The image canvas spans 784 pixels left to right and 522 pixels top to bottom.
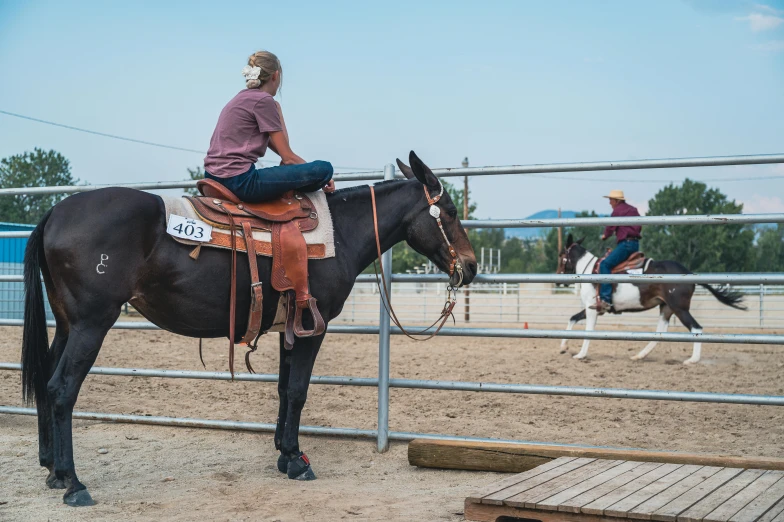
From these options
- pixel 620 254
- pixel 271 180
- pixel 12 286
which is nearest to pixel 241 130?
pixel 271 180

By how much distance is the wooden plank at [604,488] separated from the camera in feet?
9.60

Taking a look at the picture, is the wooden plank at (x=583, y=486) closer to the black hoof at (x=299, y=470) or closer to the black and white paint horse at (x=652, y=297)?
the black hoof at (x=299, y=470)

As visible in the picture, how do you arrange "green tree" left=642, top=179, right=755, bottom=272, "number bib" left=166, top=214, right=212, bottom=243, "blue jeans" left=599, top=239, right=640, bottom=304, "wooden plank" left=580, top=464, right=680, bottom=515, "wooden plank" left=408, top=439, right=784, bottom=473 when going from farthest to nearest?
"green tree" left=642, top=179, right=755, bottom=272 → "blue jeans" left=599, top=239, right=640, bottom=304 → "wooden plank" left=408, top=439, right=784, bottom=473 → "number bib" left=166, top=214, right=212, bottom=243 → "wooden plank" left=580, top=464, right=680, bottom=515

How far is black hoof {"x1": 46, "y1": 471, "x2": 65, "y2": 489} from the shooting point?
3.73 metres

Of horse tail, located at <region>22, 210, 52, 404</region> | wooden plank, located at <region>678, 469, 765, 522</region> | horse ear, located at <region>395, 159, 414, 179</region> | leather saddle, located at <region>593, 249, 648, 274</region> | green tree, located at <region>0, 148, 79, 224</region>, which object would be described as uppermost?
green tree, located at <region>0, 148, 79, 224</region>

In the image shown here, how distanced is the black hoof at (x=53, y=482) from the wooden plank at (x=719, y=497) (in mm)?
2978

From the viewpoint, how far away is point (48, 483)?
12.5 feet

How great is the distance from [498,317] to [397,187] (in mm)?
20445

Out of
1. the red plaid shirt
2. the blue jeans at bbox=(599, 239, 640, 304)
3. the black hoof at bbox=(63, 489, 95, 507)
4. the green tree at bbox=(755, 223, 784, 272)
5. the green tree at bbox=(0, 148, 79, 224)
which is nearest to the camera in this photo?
the black hoof at bbox=(63, 489, 95, 507)

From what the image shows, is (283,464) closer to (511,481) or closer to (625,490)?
(511,481)

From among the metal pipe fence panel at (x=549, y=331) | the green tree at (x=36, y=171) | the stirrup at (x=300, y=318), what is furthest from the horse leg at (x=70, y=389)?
the green tree at (x=36, y=171)

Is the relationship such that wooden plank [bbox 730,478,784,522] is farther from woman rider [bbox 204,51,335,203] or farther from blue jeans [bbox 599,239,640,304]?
blue jeans [bbox 599,239,640,304]

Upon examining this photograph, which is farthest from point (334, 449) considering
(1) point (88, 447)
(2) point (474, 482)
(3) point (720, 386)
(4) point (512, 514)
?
(3) point (720, 386)

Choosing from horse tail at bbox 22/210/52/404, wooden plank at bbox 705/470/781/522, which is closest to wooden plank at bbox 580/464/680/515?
wooden plank at bbox 705/470/781/522
